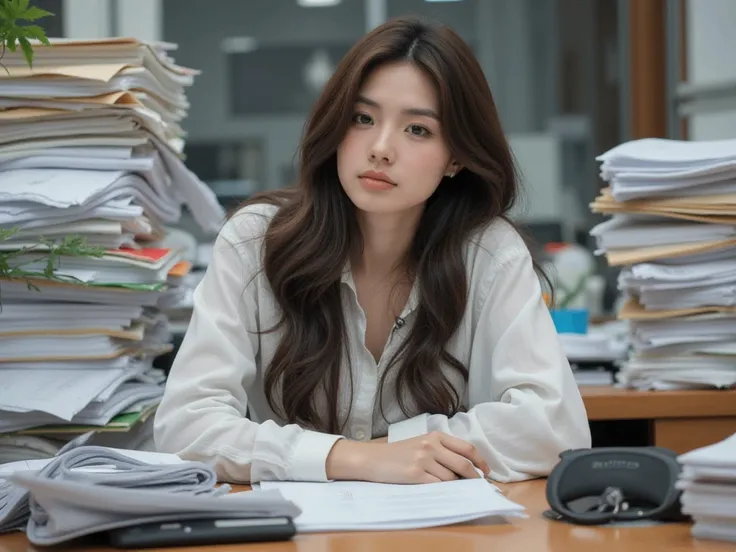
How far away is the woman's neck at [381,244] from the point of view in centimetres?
206

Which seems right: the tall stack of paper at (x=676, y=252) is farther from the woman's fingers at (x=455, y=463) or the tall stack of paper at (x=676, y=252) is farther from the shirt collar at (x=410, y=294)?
the woman's fingers at (x=455, y=463)

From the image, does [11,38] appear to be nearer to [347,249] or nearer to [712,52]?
[347,249]

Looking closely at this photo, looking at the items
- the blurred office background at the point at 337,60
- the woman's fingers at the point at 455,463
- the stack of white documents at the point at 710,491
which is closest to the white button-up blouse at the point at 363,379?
the woman's fingers at the point at 455,463

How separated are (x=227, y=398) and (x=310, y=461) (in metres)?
0.25

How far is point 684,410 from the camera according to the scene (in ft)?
6.70

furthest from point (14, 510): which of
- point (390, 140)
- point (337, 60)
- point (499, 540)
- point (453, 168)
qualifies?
point (337, 60)

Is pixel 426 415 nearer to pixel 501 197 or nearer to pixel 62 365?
pixel 501 197

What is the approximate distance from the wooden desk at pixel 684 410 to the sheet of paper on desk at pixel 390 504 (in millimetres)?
Result: 615

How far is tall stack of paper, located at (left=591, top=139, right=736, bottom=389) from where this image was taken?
2045mm

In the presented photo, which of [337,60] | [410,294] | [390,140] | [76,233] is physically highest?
[337,60]

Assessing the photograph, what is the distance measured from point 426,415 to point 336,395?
0.57 feet

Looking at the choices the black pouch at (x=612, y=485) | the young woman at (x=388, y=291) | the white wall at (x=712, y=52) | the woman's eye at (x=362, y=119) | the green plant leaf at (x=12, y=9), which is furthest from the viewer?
the white wall at (x=712, y=52)

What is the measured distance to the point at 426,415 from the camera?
1.86m

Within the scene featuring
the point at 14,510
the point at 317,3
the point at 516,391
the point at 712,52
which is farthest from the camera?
the point at 317,3
